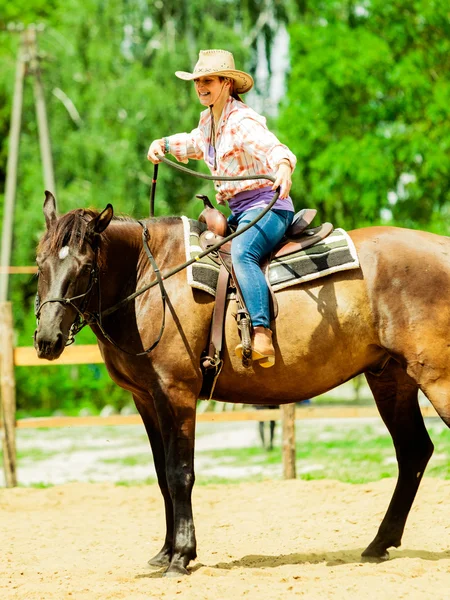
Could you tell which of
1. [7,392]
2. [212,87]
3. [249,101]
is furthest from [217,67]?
[249,101]

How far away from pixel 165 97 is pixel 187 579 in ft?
69.1

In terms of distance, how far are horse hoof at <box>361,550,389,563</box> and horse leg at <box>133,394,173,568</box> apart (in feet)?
4.05

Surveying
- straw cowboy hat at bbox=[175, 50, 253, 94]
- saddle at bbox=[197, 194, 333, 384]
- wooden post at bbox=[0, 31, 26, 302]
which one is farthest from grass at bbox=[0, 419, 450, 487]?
wooden post at bbox=[0, 31, 26, 302]

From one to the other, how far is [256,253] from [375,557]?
209 centimetres

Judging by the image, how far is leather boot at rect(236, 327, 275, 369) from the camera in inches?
198

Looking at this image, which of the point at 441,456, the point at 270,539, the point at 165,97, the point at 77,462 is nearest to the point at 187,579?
the point at 270,539

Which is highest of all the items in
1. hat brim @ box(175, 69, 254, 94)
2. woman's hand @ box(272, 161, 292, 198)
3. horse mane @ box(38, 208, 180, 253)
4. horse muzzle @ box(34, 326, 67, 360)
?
hat brim @ box(175, 69, 254, 94)

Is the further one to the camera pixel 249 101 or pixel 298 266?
pixel 249 101

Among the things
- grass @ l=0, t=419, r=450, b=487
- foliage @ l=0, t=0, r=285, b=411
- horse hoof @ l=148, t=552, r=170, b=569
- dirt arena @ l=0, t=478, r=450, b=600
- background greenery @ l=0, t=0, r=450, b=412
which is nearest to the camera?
dirt arena @ l=0, t=478, r=450, b=600

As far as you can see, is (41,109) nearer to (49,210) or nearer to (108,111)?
(108,111)

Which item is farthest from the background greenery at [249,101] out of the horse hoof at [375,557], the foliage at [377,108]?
the horse hoof at [375,557]

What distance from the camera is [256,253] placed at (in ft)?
16.9

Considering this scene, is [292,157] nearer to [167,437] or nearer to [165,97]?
[167,437]

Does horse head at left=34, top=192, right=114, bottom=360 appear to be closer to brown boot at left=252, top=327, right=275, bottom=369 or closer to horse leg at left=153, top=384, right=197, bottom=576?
horse leg at left=153, top=384, right=197, bottom=576
